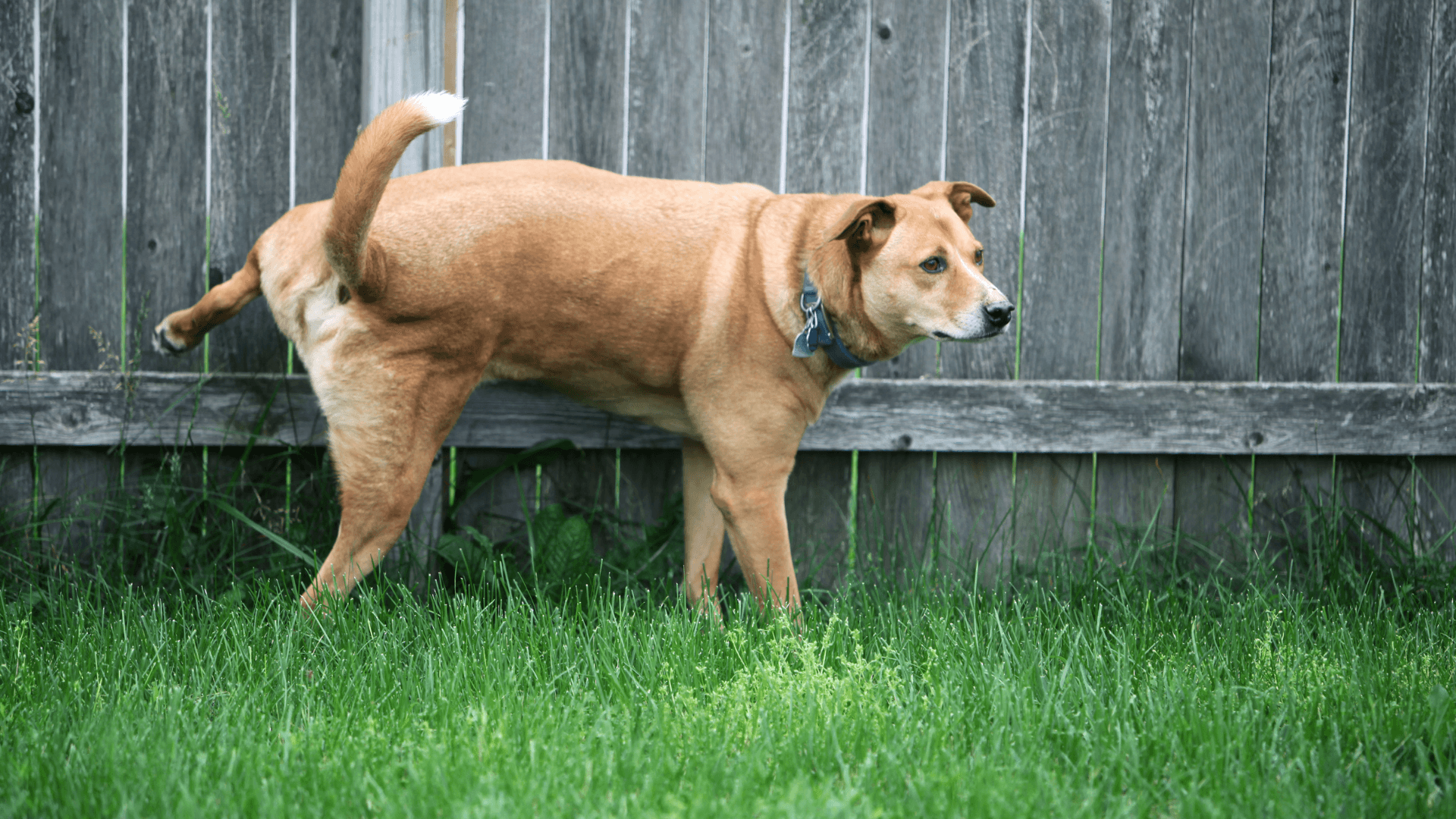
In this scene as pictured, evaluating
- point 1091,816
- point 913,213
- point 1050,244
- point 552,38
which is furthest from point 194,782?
point 1050,244

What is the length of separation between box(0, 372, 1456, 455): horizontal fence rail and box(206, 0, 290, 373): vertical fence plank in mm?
438

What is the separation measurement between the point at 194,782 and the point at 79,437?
6.09 ft

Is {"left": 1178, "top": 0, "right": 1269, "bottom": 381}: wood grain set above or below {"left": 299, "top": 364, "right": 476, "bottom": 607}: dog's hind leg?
above

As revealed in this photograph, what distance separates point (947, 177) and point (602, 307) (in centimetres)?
140

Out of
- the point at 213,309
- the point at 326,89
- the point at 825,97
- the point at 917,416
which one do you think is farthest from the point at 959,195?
the point at 213,309

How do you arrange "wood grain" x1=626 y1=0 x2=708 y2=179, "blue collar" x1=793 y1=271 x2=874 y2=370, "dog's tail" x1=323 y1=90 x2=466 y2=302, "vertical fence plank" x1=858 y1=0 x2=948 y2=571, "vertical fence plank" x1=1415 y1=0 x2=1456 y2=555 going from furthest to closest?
"vertical fence plank" x1=1415 y1=0 x2=1456 y2=555 < "vertical fence plank" x1=858 y1=0 x2=948 y2=571 < "wood grain" x1=626 y1=0 x2=708 y2=179 < "blue collar" x1=793 y1=271 x2=874 y2=370 < "dog's tail" x1=323 y1=90 x2=466 y2=302

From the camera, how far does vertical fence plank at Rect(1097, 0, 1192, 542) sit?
362 cm

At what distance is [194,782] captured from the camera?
5.84ft

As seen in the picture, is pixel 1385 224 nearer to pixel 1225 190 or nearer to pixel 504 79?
pixel 1225 190

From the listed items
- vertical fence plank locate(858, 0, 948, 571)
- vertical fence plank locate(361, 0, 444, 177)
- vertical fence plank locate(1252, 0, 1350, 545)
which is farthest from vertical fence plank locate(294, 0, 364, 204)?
vertical fence plank locate(1252, 0, 1350, 545)

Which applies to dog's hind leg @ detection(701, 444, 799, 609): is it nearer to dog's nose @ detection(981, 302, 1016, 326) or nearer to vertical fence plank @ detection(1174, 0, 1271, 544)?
dog's nose @ detection(981, 302, 1016, 326)

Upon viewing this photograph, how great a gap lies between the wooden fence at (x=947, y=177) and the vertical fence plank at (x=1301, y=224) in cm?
1

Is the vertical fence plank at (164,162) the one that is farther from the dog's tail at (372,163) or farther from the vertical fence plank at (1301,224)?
the vertical fence plank at (1301,224)

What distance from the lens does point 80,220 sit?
322cm
